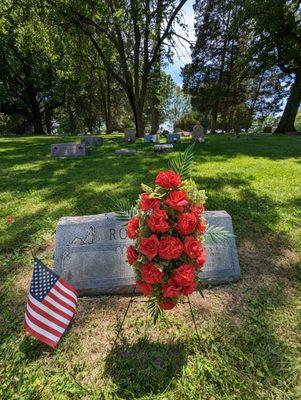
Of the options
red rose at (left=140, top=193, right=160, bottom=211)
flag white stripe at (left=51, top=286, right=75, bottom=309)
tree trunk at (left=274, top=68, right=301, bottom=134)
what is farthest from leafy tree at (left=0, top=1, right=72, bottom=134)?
red rose at (left=140, top=193, right=160, bottom=211)

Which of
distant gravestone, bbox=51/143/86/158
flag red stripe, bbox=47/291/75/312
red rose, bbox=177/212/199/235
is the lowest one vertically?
flag red stripe, bbox=47/291/75/312

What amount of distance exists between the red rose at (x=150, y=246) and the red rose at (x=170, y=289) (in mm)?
287

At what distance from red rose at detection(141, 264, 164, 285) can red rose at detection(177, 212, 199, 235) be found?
0.36 m

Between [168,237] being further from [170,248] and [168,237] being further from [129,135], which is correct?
[129,135]

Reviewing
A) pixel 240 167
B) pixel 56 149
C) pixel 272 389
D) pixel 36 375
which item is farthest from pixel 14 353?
pixel 56 149

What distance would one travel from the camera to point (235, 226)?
4094mm

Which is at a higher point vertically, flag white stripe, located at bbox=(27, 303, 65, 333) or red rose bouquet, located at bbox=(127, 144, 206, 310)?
red rose bouquet, located at bbox=(127, 144, 206, 310)

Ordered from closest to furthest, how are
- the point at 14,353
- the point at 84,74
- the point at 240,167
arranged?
1. the point at 14,353
2. the point at 240,167
3. the point at 84,74

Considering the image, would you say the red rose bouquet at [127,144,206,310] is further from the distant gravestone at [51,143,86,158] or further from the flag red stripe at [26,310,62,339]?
the distant gravestone at [51,143,86,158]

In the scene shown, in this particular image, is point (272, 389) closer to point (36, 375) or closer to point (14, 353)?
point (36, 375)

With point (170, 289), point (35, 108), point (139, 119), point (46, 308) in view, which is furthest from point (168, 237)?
point (35, 108)

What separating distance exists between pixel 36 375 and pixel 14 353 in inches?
14.0

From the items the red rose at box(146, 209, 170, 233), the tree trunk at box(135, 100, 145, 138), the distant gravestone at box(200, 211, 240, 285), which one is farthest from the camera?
the tree trunk at box(135, 100, 145, 138)

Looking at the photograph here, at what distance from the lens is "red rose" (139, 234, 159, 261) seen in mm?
1882
